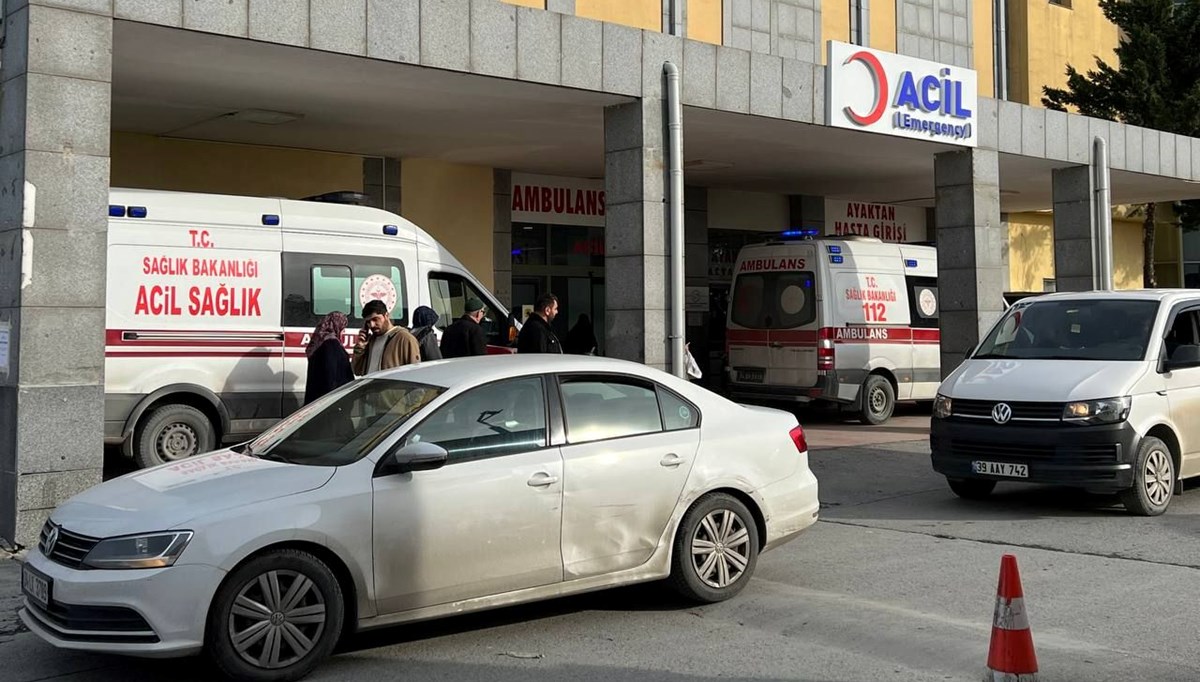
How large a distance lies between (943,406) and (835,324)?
21.2ft

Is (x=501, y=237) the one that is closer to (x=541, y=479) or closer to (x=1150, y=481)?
(x=1150, y=481)

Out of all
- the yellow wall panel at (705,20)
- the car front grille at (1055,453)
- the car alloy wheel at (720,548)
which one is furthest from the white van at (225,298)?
the yellow wall panel at (705,20)

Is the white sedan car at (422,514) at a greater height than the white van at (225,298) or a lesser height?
lesser

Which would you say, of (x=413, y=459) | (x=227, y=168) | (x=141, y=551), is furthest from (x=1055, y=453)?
(x=227, y=168)

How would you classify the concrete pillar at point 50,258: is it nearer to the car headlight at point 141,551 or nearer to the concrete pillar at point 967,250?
the car headlight at point 141,551

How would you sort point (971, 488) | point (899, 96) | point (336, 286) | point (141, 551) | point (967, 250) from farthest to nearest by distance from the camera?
1. point (967, 250)
2. point (899, 96)
3. point (336, 286)
4. point (971, 488)
5. point (141, 551)

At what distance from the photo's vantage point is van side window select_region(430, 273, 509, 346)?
12594 millimetres

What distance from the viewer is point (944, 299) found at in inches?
664

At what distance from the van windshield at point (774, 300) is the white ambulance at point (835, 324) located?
14 mm

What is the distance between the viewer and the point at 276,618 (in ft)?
17.3

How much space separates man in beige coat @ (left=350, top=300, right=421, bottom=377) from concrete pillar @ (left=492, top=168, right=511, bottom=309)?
8.60m

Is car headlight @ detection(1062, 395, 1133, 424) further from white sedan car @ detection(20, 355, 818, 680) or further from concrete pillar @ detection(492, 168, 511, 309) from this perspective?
concrete pillar @ detection(492, 168, 511, 309)

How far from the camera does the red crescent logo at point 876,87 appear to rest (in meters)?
14.8

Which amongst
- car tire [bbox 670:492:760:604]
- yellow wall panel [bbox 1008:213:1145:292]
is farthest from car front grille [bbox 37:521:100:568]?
yellow wall panel [bbox 1008:213:1145:292]
